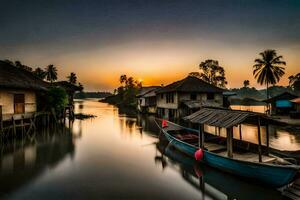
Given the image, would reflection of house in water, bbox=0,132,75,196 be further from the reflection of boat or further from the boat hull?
the boat hull

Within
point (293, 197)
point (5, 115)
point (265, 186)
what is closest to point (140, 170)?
point (265, 186)

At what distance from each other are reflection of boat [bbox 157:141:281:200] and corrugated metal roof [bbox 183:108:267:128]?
2811 mm

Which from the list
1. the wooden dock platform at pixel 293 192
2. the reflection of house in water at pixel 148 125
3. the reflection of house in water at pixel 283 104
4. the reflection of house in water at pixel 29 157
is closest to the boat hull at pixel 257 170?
the wooden dock platform at pixel 293 192

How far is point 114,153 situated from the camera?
15719mm

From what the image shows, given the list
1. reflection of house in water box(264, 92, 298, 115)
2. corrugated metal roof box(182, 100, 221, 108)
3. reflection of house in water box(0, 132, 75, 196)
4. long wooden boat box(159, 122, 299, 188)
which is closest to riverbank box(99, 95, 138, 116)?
corrugated metal roof box(182, 100, 221, 108)

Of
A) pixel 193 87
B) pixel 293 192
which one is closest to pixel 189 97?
pixel 193 87

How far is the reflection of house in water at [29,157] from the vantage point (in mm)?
10127

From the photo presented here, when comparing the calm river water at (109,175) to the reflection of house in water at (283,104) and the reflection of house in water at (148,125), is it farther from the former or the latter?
the reflection of house in water at (283,104)

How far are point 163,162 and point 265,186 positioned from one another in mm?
6463

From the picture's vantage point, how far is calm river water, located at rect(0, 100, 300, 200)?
28.5 ft

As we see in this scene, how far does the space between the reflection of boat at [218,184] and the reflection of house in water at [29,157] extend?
27.4 ft

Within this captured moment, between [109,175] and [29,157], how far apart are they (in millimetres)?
7099

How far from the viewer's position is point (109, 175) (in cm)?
1095

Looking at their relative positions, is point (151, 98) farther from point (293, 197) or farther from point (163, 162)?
point (293, 197)
